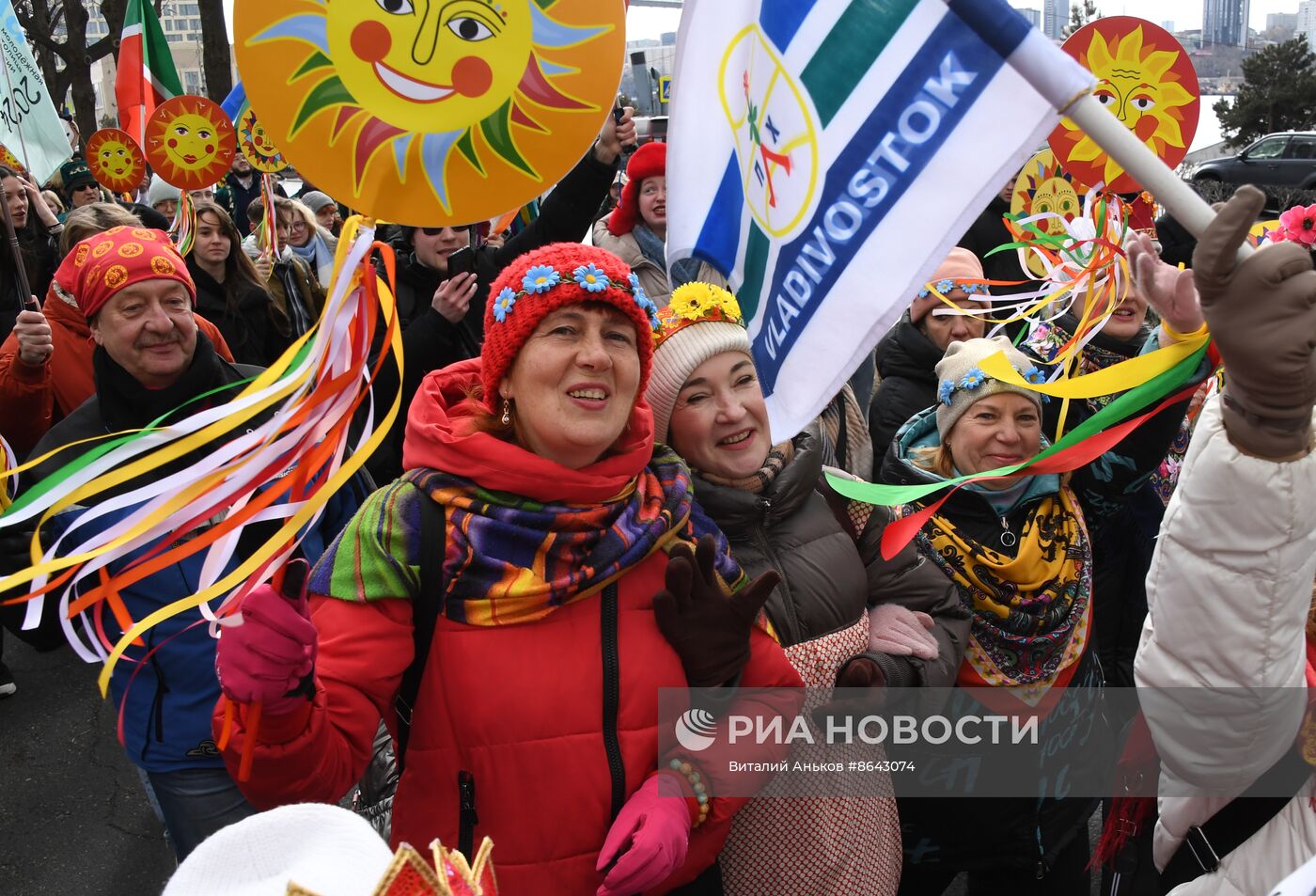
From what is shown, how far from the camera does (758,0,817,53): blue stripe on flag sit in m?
1.60

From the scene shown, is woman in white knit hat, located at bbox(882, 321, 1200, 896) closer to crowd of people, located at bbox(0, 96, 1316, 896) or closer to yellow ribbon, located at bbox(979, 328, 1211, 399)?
crowd of people, located at bbox(0, 96, 1316, 896)

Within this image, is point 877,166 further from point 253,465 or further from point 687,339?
point 253,465

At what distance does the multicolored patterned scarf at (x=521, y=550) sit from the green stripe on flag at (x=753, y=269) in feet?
1.41

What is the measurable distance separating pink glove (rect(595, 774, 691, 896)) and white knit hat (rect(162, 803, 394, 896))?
780 millimetres

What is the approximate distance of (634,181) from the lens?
425 centimetres

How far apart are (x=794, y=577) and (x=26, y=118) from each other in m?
4.55

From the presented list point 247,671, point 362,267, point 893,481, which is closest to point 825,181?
point 362,267

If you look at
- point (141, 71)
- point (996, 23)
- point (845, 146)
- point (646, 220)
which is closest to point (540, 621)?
point (845, 146)

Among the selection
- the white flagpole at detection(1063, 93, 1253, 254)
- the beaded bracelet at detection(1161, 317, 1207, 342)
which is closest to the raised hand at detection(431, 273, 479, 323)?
the beaded bracelet at detection(1161, 317, 1207, 342)

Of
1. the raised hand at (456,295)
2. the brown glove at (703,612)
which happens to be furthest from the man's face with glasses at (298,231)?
the brown glove at (703,612)

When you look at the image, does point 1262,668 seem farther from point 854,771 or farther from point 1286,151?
point 1286,151

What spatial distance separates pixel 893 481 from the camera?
2748 millimetres

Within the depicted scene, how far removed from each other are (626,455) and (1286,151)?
23.0 meters

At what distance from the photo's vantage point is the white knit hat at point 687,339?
2.21 m
